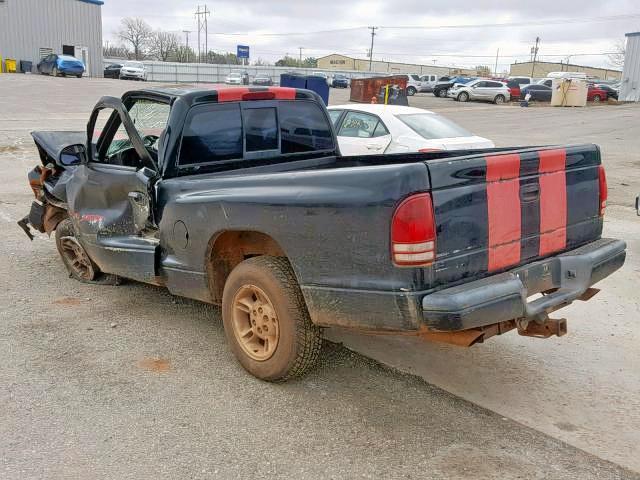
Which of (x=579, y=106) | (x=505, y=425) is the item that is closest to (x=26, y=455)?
(x=505, y=425)

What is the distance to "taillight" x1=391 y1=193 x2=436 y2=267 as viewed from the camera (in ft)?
9.43

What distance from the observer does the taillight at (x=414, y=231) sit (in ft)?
9.43

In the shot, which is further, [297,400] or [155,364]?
[155,364]

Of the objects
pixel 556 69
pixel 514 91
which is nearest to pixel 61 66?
pixel 514 91

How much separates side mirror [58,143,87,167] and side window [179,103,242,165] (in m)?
1.39

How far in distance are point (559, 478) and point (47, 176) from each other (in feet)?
17.5

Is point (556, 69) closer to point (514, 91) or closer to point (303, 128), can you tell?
point (514, 91)

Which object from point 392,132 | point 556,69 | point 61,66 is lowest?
point 392,132

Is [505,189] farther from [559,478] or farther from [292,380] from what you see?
[292,380]

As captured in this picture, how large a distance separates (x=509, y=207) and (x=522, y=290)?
46 cm

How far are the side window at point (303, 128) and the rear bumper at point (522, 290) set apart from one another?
2.24m

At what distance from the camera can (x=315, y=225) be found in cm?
319

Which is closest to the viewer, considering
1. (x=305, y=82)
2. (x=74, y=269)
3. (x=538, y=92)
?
(x=74, y=269)

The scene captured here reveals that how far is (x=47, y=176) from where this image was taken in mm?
6070
